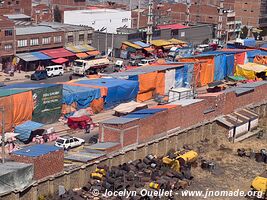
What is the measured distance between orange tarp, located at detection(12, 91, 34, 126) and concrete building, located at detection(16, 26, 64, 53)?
60.9ft

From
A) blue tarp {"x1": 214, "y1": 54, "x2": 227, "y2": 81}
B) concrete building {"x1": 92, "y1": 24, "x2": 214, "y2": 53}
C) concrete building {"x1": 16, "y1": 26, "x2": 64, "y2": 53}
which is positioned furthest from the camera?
concrete building {"x1": 92, "y1": 24, "x2": 214, "y2": 53}

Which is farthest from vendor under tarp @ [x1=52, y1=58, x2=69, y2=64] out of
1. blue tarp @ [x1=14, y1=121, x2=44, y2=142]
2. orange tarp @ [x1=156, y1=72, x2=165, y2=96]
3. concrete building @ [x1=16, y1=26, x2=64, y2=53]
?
blue tarp @ [x1=14, y1=121, x2=44, y2=142]

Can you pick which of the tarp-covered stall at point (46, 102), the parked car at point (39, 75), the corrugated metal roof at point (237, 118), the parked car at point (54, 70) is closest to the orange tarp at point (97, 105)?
the tarp-covered stall at point (46, 102)

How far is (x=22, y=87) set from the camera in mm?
30172

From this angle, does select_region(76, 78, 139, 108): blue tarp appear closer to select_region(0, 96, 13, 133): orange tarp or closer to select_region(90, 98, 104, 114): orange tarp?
select_region(90, 98, 104, 114): orange tarp

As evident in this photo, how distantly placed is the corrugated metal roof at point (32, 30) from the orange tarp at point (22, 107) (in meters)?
19.2

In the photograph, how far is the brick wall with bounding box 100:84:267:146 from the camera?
2592 cm

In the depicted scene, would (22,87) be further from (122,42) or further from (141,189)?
(122,42)

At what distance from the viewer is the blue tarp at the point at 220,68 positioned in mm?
44578

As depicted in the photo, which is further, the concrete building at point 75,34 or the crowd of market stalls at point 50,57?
the concrete building at point 75,34

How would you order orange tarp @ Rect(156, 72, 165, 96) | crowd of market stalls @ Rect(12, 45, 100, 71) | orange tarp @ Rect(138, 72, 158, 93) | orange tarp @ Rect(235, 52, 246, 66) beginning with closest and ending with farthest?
orange tarp @ Rect(138, 72, 158, 93) < orange tarp @ Rect(156, 72, 165, 96) < crowd of market stalls @ Rect(12, 45, 100, 71) < orange tarp @ Rect(235, 52, 246, 66)

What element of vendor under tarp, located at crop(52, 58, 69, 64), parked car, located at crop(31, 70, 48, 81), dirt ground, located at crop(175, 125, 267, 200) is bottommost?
dirt ground, located at crop(175, 125, 267, 200)

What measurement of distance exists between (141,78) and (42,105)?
28.6ft

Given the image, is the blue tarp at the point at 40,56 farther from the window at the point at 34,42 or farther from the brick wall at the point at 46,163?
the brick wall at the point at 46,163
